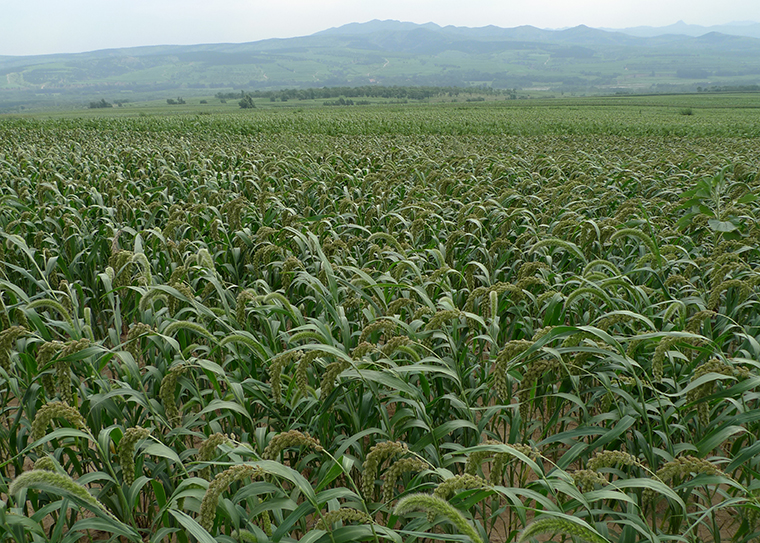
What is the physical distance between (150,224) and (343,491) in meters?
6.61

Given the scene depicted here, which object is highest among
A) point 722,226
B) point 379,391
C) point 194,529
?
point 722,226

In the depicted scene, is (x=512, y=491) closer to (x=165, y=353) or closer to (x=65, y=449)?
(x=165, y=353)

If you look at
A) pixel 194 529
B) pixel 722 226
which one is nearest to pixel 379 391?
pixel 194 529

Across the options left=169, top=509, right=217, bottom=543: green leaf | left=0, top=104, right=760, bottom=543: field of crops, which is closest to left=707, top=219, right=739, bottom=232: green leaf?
left=0, top=104, right=760, bottom=543: field of crops

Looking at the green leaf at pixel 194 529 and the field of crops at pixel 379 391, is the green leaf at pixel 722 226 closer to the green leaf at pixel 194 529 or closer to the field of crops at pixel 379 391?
the field of crops at pixel 379 391

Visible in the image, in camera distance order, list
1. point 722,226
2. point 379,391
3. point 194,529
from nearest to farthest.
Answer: point 194,529, point 379,391, point 722,226

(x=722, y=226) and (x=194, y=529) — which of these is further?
(x=722, y=226)

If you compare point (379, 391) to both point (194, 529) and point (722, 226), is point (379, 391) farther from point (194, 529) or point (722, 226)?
point (722, 226)

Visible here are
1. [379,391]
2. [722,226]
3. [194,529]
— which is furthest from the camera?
[722,226]

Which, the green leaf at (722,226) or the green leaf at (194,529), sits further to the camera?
the green leaf at (722,226)

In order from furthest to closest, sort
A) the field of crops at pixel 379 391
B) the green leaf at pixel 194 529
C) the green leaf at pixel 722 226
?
1. the green leaf at pixel 722 226
2. the field of crops at pixel 379 391
3. the green leaf at pixel 194 529

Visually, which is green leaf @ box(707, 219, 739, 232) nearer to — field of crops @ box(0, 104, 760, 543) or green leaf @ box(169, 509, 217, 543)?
field of crops @ box(0, 104, 760, 543)

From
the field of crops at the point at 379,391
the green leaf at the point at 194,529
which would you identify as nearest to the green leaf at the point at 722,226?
the field of crops at the point at 379,391

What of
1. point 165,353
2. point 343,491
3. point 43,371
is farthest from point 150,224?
point 343,491
